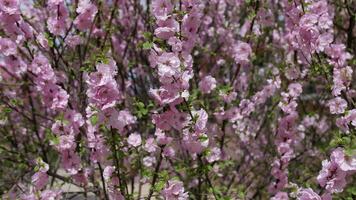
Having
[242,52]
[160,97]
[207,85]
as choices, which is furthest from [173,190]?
[242,52]

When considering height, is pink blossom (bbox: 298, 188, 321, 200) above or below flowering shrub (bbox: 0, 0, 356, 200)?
below

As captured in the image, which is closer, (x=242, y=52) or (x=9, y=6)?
(x=9, y=6)

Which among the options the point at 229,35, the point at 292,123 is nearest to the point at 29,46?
the point at 292,123

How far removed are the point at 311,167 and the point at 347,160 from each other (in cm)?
348

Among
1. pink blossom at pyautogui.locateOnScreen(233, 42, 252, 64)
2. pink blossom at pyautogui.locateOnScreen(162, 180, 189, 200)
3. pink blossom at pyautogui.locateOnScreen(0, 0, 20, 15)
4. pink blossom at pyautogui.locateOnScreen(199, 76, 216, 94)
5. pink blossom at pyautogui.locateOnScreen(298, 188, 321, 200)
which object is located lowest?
pink blossom at pyautogui.locateOnScreen(298, 188, 321, 200)

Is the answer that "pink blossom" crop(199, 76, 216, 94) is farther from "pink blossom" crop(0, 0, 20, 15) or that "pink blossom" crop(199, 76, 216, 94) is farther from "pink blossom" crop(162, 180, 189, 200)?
"pink blossom" crop(0, 0, 20, 15)

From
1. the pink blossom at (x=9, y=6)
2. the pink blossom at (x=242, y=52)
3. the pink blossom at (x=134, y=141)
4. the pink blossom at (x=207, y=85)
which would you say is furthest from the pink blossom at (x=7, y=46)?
the pink blossom at (x=242, y=52)

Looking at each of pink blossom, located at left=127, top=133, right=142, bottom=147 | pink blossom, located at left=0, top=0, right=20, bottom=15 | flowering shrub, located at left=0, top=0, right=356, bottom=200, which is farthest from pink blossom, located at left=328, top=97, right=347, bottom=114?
pink blossom, located at left=0, top=0, right=20, bottom=15

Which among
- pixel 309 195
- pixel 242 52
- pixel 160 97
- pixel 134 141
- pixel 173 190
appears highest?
pixel 242 52

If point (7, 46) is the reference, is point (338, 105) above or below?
below

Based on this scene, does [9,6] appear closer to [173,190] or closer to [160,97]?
[160,97]

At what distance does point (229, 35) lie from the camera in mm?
5797

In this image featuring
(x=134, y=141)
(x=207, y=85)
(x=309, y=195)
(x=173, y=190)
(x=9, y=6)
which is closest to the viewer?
(x=309, y=195)

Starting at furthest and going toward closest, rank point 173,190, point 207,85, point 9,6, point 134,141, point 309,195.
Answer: point 207,85, point 134,141, point 9,6, point 173,190, point 309,195
